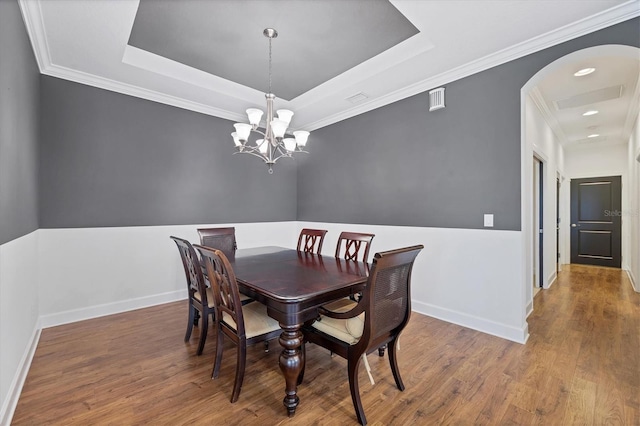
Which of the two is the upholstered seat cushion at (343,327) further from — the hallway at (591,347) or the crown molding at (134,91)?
the crown molding at (134,91)

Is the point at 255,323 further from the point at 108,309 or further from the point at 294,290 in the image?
the point at 108,309

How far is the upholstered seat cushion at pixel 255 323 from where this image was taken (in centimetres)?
186

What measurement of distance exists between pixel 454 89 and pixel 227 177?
3.29 m

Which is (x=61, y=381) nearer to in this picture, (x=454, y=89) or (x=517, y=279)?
(x=517, y=279)

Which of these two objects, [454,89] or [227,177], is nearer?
[454,89]

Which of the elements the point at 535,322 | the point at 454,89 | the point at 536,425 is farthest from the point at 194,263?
the point at 535,322

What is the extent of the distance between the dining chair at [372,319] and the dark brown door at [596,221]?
6.85m

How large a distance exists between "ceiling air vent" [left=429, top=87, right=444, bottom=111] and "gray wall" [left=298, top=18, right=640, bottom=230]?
7 cm

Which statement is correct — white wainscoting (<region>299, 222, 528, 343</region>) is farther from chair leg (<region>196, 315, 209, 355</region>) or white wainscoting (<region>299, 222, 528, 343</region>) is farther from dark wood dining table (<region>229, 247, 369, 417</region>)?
chair leg (<region>196, 315, 209, 355</region>)

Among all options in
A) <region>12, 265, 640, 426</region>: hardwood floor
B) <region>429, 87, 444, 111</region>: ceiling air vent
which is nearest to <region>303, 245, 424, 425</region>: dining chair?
<region>12, 265, 640, 426</region>: hardwood floor

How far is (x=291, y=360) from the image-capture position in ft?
5.46

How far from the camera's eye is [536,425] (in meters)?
1.62

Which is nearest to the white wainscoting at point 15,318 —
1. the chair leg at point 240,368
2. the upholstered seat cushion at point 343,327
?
the chair leg at point 240,368

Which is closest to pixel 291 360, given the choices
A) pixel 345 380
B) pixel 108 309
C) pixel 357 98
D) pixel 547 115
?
pixel 345 380
